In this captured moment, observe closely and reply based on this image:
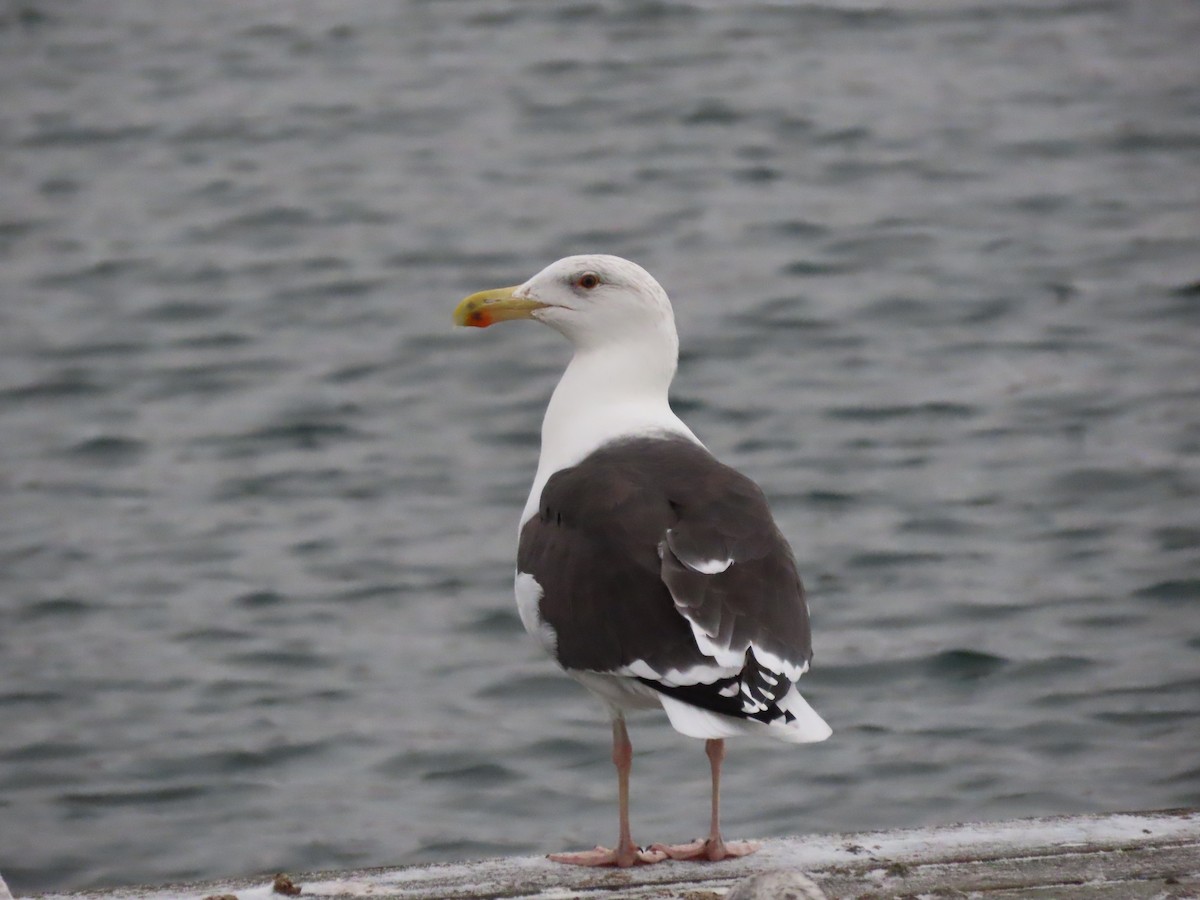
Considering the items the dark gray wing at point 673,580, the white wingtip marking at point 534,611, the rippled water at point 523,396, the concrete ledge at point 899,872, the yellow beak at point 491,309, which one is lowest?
the rippled water at point 523,396

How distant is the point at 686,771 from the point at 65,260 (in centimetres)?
798

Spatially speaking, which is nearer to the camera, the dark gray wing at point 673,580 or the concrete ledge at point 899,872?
the concrete ledge at point 899,872

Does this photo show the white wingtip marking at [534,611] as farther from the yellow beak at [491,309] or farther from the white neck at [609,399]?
the yellow beak at [491,309]

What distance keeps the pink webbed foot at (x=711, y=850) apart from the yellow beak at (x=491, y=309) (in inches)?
66.5

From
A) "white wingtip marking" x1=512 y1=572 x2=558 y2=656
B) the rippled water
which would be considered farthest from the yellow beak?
the rippled water

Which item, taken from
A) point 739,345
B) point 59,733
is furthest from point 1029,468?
point 59,733

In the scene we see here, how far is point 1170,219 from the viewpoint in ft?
46.6

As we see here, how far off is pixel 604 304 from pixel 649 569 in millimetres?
1216

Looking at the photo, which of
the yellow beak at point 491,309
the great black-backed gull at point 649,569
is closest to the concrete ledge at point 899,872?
the great black-backed gull at point 649,569

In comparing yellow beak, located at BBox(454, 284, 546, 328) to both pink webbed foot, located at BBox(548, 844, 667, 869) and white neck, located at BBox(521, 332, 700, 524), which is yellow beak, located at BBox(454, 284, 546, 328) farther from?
pink webbed foot, located at BBox(548, 844, 667, 869)

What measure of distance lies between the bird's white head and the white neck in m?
0.02

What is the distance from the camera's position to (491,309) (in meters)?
5.97

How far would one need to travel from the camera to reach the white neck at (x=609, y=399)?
5578 mm

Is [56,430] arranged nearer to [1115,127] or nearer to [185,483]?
[185,483]
